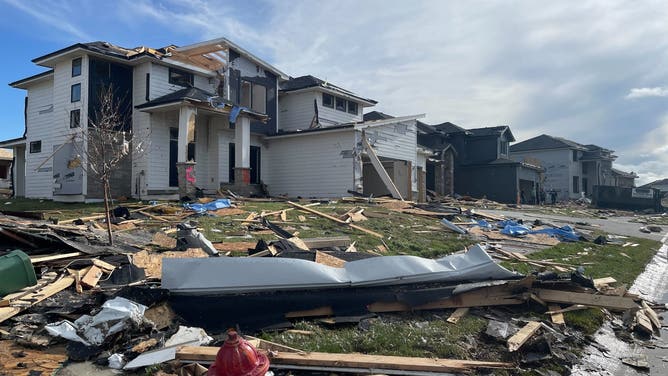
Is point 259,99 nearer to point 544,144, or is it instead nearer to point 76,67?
point 76,67

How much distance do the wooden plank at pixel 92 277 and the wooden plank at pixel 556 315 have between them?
553cm

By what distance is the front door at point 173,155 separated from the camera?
20.2 meters

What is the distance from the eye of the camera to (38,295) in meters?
4.79

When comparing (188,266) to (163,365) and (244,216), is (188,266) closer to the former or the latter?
(163,365)

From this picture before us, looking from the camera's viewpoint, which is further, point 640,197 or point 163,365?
point 640,197

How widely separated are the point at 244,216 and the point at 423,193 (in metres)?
16.9

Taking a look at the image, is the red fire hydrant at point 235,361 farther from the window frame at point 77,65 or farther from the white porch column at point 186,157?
the window frame at point 77,65

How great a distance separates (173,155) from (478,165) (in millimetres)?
27922

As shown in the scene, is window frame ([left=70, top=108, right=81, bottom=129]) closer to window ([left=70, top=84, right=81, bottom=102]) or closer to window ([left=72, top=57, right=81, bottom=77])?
window ([left=70, top=84, right=81, bottom=102])

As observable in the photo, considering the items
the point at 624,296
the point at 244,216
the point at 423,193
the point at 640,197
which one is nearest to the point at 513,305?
the point at 624,296

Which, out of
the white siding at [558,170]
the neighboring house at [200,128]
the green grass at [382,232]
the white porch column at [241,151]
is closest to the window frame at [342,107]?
the neighboring house at [200,128]

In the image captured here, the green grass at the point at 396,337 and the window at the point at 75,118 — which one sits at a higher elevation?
the window at the point at 75,118

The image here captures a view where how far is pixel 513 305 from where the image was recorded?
17.9 feet

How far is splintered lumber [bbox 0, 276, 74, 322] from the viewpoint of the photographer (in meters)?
4.31
